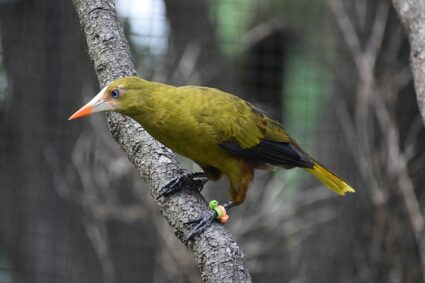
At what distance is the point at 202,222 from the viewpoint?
3.11 m

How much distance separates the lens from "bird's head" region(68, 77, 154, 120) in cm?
323

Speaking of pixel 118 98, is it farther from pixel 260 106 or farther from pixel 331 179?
pixel 260 106

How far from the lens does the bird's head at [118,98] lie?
127 inches

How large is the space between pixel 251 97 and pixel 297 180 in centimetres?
66

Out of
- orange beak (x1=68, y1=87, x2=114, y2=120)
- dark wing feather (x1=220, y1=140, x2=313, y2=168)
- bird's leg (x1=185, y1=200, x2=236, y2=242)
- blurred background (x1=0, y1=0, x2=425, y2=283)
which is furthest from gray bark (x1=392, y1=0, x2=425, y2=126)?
blurred background (x1=0, y1=0, x2=425, y2=283)

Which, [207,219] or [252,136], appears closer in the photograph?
[207,219]

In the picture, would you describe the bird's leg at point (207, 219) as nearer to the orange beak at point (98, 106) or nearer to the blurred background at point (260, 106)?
the orange beak at point (98, 106)

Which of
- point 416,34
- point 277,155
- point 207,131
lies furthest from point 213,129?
point 416,34

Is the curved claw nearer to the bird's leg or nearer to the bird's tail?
the bird's leg

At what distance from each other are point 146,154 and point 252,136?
1.70 ft

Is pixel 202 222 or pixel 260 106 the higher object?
pixel 260 106

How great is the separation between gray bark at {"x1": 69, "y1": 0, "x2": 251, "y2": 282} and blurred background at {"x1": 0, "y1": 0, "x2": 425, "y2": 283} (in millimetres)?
2291

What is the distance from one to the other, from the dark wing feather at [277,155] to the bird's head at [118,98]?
0.56m

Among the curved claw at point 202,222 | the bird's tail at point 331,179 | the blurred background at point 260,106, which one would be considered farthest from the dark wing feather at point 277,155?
the blurred background at point 260,106
